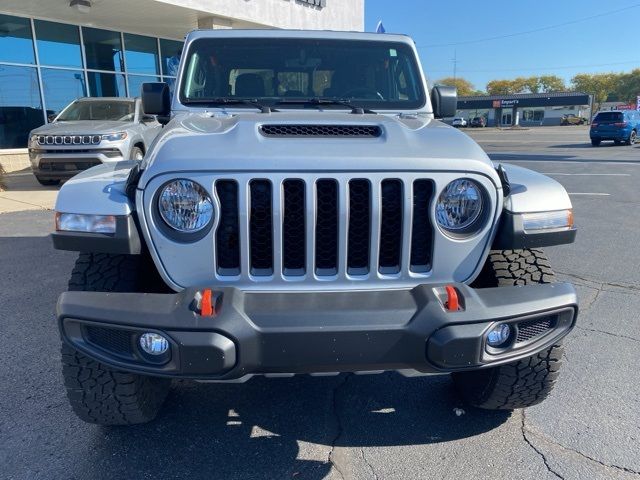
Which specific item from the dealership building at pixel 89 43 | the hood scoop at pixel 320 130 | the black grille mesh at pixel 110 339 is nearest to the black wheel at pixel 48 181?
the dealership building at pixel 89 43

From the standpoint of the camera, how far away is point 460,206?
7.09 feet

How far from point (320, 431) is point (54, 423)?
1.37 metres

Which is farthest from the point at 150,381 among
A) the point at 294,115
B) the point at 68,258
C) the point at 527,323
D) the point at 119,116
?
the point at 119,116

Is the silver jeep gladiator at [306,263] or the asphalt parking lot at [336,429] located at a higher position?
the silver jeep gladiator at [306,263]

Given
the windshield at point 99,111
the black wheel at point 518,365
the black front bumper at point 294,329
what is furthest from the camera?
the windshield at point 99,111

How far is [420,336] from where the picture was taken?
1.89m

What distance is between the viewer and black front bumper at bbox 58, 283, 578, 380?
1.85 m

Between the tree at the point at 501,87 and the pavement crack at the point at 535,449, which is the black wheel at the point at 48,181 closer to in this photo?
the pavement crack at the point at 535,449

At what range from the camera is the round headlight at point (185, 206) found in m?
2.04

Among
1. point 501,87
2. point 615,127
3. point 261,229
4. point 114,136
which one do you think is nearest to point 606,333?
point 261,229

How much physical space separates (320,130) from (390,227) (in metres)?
0.61

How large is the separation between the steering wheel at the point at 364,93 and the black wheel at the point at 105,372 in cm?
184

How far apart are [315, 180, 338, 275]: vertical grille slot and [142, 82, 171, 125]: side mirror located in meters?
1.83

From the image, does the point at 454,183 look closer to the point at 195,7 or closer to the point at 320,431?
the point at 320,431
